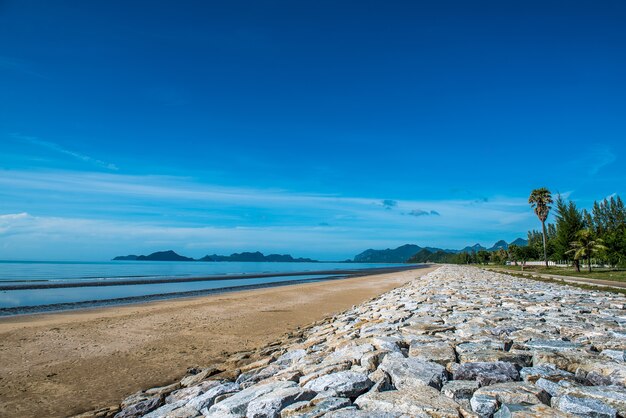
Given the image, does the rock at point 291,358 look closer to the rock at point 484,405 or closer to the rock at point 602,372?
the rock at point 484,405

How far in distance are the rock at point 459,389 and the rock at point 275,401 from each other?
4.33ft

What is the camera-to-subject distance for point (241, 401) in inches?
159

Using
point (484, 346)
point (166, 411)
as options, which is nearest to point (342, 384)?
point (484, 346)

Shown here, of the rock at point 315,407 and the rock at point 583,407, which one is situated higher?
the rock at point 583,407

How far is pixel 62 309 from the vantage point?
18.0 metres

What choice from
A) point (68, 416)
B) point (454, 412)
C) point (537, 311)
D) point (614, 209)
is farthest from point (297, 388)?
point (614, 209)

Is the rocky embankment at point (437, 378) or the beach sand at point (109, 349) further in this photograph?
the beach sand at point (109, 349)

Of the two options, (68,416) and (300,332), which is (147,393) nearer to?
(68,416)

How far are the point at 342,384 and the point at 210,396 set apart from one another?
1.93 meters

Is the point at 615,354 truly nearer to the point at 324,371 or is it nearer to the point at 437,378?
the point at 437,378

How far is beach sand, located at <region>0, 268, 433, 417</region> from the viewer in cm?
608

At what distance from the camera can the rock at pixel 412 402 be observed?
304cm

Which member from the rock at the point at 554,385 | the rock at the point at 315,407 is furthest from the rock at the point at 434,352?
the rock at the point at 315,407

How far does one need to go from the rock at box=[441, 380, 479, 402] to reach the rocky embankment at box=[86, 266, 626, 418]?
0.03 ft
